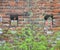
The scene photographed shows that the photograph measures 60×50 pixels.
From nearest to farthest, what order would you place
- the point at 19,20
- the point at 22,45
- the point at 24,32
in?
the point at 22,45, the point at 24,32, the point at 19,20

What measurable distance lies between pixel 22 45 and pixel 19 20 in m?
0.66

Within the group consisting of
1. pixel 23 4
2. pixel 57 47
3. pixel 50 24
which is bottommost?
pixel 57 47

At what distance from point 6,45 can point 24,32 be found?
1.19 ft

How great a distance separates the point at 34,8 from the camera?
157 inches

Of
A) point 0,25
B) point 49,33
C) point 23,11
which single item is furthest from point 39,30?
point 0,25

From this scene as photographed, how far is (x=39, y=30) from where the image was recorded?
3914mm

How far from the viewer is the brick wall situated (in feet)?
13.1

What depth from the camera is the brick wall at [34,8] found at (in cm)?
398

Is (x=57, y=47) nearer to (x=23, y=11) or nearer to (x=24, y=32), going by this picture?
(x=24, y=32)

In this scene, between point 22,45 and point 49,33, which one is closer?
point 22,45

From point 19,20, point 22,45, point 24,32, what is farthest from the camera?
point 19,20

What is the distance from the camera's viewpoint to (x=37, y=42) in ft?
11.8

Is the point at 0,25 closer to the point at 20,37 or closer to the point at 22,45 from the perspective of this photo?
the point at 20,37

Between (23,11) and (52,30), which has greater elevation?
(23,11)
